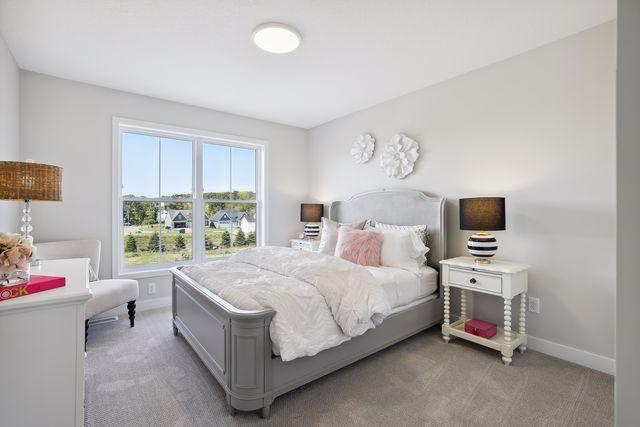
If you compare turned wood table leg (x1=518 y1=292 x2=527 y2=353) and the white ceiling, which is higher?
the white ceiling

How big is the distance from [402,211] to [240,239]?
2430 mm

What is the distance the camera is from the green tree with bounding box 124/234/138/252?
12.0 ft

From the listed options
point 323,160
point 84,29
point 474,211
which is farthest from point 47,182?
point 323,160

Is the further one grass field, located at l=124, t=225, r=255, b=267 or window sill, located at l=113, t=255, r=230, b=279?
grass field, located at l=124, t=225, r=255, b=267

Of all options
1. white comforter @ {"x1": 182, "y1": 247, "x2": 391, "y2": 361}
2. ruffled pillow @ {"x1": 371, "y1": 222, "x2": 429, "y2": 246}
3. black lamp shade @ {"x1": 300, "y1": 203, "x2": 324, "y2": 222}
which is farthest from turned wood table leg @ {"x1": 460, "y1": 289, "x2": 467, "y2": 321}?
black lamp shade @ {"x1": 300, "y1": 203, "x2": 324, "y2": 222}

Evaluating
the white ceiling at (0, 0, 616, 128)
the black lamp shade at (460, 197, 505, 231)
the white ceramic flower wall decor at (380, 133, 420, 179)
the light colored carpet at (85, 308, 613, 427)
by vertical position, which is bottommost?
the light colored carpet at (85, 308, 613, 427)

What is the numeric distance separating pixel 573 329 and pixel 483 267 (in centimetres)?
82

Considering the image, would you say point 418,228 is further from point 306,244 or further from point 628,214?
point 628,214

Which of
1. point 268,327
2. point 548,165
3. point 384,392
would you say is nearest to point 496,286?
point 548,165

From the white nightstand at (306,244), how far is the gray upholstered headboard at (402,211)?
1.51ft

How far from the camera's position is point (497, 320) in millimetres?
2787

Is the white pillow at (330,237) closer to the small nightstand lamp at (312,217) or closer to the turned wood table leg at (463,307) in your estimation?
the small nightstand lamp at (312,217)

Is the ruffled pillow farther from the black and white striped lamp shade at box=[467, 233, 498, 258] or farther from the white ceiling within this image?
the white ceiling

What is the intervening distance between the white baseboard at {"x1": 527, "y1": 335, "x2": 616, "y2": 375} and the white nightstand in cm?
249
